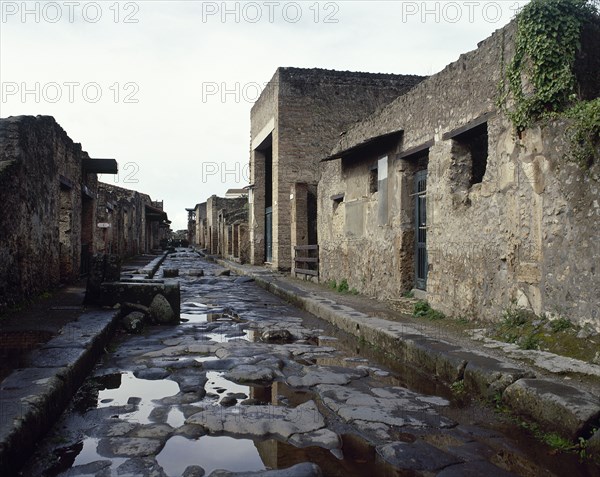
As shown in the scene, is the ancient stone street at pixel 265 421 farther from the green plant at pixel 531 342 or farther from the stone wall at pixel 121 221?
the stone wall at pixel 121 221

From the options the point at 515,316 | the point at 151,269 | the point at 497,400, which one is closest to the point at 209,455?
the point at 497,400

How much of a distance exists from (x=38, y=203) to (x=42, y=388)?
5.65 metres

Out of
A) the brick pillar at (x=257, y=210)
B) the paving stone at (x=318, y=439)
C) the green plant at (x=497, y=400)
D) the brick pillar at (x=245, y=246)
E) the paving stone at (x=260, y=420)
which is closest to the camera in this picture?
the paving stone at (x=318, y=439)

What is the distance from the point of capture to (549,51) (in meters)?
5.06

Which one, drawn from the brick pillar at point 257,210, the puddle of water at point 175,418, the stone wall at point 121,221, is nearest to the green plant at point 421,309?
the puddle of water at point 175,418

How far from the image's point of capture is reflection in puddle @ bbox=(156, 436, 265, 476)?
8.51ft

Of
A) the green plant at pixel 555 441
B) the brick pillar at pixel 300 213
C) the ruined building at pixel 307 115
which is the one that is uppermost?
the ruined building at pixel 307 115

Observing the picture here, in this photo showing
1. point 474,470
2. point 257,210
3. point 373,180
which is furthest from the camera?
point 257,210

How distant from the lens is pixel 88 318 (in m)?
5.96

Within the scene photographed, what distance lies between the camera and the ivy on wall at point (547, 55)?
5.01m

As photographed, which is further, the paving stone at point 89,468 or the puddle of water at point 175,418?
the puddle of water at point 175,418

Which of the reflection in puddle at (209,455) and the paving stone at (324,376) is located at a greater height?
the reflection in puddle at (209,455)

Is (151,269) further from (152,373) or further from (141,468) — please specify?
(141,468)

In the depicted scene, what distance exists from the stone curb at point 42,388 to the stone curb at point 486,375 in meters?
2.86
